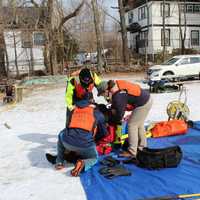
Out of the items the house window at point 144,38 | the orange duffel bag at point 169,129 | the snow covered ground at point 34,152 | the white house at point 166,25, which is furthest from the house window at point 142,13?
the orange duffel bag at point 169,129

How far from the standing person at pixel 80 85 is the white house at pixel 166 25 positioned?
31571mm

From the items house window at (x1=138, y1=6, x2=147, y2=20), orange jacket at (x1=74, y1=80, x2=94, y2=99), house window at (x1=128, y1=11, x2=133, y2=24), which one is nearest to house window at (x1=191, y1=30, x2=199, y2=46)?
house window at (x1=138, y1=6, x2=147, y2=20)

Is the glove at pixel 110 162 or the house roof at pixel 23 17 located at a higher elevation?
the house roof at pixel 23 17

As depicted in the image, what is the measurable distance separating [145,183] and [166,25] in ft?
119

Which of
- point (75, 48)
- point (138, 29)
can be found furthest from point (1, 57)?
point (138, 29)

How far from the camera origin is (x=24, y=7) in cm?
2877

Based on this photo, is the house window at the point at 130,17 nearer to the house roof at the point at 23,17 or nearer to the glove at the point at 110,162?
the house roof at the point at 23,17

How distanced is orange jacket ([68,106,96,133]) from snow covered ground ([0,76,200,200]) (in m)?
0.73

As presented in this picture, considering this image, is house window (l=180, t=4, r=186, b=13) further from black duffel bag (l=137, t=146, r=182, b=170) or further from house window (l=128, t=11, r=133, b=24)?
black duffel bag (l=137, t=146, r=182, b=170)

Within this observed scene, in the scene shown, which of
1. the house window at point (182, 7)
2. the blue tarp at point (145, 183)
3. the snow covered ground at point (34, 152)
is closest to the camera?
the blue tarp at point (145, 183)

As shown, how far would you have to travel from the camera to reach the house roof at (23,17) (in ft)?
89.4

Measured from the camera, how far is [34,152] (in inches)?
293

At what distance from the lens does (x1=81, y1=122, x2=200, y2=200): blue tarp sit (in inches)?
197

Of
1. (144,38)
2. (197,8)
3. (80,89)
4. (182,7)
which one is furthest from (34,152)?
(197,8)
